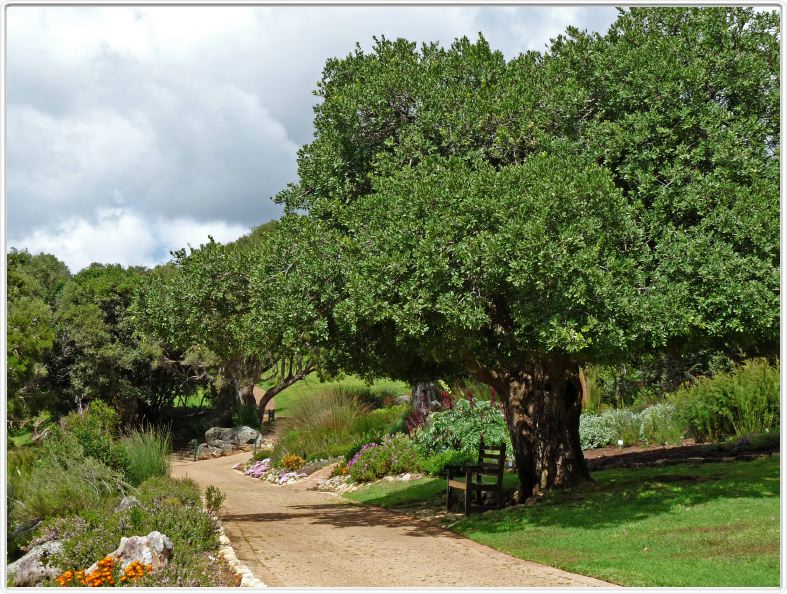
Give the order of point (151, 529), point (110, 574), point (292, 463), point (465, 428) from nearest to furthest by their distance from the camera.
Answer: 1. point (110, 574)
2. point (151, 529)
3. point (465, 428)
4. point (292, 463)

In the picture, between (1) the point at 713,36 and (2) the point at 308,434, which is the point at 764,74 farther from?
(2) the point at 308,434

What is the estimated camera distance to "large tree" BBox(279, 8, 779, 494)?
394 inches

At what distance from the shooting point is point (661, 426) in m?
21.0

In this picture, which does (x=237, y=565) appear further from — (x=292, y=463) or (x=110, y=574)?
(x=292, y=463)

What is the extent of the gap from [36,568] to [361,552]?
3.85 m

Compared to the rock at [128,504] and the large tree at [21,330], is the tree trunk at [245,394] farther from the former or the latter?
the rock at [128,504]

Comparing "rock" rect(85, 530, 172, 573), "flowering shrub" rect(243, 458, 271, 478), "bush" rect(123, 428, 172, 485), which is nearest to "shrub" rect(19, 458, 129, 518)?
"bush" rect(123, 428, 172, 485)

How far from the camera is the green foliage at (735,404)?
62.6 feet

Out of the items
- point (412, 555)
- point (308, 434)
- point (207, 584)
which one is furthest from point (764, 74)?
point (308, 434)

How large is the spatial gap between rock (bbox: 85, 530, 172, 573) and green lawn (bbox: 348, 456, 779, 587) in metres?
4.29

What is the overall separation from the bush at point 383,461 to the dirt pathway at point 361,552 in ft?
10.3

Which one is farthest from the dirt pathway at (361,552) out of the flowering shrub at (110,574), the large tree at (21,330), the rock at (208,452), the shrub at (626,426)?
the rock at (208,452)

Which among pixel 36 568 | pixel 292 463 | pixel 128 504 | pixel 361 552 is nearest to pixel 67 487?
pixel 128 504

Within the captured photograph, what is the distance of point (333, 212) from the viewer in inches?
483
